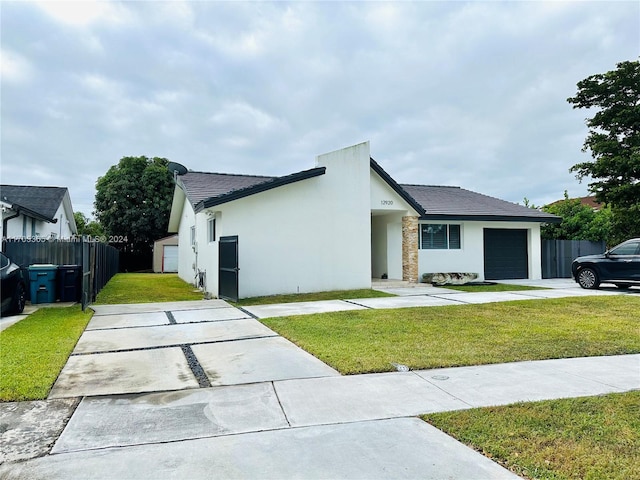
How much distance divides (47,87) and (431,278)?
14894 mm

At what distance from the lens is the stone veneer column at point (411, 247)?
15.8 metres

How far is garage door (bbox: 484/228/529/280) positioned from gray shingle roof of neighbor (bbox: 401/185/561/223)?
0.93 metres

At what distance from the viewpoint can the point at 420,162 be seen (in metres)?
24.6

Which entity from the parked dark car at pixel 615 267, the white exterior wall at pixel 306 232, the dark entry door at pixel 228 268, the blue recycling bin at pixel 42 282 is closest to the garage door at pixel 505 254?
the parked dark car at pixel 615 267

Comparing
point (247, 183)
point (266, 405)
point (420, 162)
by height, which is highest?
point (420, 162)

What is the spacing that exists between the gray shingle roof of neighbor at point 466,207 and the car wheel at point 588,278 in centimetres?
387

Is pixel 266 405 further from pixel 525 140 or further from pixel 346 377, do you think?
pixel 525 140

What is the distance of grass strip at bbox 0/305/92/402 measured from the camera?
4383 millimetres

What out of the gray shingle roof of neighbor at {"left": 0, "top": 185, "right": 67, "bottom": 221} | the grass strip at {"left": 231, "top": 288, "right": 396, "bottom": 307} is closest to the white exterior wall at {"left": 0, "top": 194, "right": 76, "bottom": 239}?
the gray shingle roof of neighbor at {"left": 0, "top": 185, "right": 67, "bottom": 221}

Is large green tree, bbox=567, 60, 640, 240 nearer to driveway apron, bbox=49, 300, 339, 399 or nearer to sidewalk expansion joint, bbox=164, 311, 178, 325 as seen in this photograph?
driveway apron, bbox=49, 300, 339, 399

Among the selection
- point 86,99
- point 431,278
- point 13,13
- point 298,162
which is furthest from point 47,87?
point 431,278

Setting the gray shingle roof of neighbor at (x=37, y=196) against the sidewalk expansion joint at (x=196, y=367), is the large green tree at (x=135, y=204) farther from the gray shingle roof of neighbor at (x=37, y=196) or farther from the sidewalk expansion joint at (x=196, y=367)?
the sidewalk expansion joint at (x=196, y=367)

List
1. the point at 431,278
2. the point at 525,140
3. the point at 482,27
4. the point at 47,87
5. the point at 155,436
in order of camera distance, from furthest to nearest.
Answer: the point at 525,140 < the point at 431,278 < the point at 47,87 < the point at 482,27 < the point at 155,436

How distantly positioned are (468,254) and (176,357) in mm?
14476
